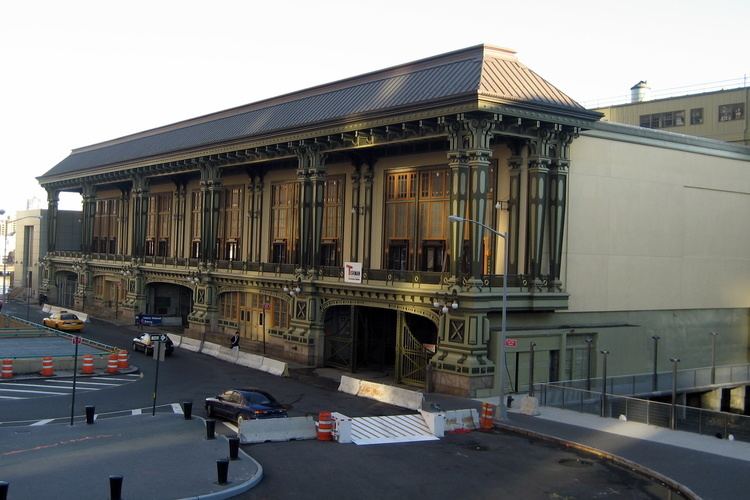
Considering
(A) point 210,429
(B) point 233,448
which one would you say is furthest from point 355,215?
(B) point 233,448

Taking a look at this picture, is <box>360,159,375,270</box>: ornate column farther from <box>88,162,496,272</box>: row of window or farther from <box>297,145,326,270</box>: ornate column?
<box>297,145,326,270</box>: ornate column

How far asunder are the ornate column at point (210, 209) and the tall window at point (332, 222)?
467 inches

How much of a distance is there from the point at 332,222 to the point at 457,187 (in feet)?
46.7

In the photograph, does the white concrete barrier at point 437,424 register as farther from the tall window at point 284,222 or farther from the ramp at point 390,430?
the tall window at point 284,222

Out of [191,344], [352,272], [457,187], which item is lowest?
[191,344]

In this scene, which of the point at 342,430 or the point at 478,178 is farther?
the point at 478,178

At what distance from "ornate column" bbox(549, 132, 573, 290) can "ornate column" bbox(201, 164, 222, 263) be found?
27447 mm

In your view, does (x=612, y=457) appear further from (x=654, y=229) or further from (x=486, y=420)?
(x=654, y=229)

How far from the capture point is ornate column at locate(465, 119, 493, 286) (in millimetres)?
37250

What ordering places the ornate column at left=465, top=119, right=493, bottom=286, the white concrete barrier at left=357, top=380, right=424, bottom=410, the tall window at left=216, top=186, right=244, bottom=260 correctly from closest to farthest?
the white concrete barrier at left=357, top=380, right=424, bottom=410 → the ornate column at left=465, top=119, right=493, bottom=286 → the tall window at left=216, top=186, right=244, bottom=260

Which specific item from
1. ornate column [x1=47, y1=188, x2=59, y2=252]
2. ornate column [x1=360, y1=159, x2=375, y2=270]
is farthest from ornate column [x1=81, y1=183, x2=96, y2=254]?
ornate column [x1=360, y1=159, x2=375, y2=270]

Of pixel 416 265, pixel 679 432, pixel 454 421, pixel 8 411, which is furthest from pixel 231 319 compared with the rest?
pixel 679 432

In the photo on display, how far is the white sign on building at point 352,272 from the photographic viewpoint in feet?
144

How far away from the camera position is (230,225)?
2408 inches
